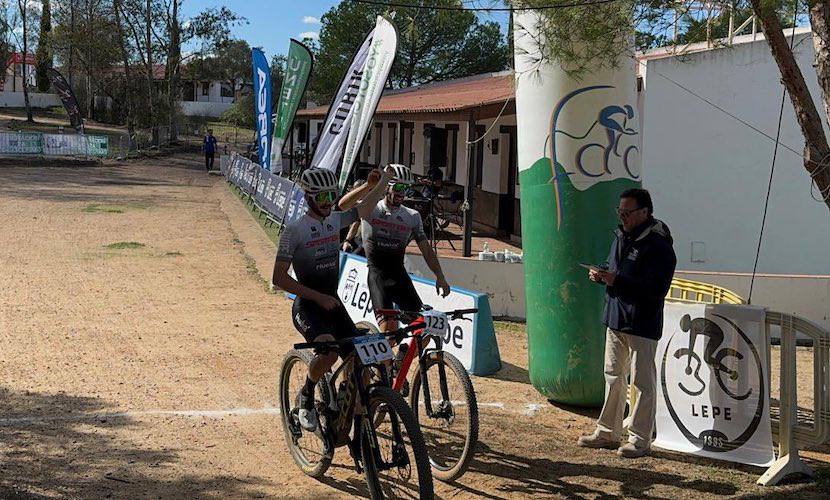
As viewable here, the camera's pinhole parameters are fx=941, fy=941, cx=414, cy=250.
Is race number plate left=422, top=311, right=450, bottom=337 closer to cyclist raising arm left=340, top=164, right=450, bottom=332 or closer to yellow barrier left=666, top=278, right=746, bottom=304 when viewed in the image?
cyclist raising arm left=340, top=164, right=450, bottom=332

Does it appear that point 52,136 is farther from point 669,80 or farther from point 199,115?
point 199,115

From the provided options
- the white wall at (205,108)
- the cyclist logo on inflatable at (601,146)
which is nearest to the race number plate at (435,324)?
the cyclist logo on inflatable at (601,146)

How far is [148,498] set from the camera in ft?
17.8

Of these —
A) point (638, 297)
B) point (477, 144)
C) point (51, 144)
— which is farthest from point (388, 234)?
point (51, 144)

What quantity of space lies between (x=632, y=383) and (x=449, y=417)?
4.59 feet

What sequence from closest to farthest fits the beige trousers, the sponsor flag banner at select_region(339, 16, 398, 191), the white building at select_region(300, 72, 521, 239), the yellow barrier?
the beige trousers
the yellow barrier
the sponsor flag banner at select_region(339, 16, 398, 191)
the white building at select_region(300, 72, 521, 239)

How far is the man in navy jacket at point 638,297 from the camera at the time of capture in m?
6.18

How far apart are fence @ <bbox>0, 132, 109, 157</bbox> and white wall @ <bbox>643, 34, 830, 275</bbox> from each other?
34.3 metres

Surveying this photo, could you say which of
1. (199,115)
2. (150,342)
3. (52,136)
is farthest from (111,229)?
(199,115)

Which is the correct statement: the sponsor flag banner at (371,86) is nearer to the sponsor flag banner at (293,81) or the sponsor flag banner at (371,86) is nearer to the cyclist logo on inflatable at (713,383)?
the sponsor flag banner at (293,81)

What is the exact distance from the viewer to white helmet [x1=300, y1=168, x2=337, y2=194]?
18.6 feet

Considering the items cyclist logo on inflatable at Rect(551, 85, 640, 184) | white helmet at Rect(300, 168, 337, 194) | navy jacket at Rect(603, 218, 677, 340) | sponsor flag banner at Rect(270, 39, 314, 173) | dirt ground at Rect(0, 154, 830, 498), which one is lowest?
dirt ground at Rect(0, 154, 830, 498)

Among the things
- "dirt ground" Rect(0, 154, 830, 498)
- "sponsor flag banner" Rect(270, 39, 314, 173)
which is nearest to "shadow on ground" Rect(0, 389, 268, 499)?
"dirt ground" Rect(0, 154, 830, 498)

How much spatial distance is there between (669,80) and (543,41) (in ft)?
27.3
